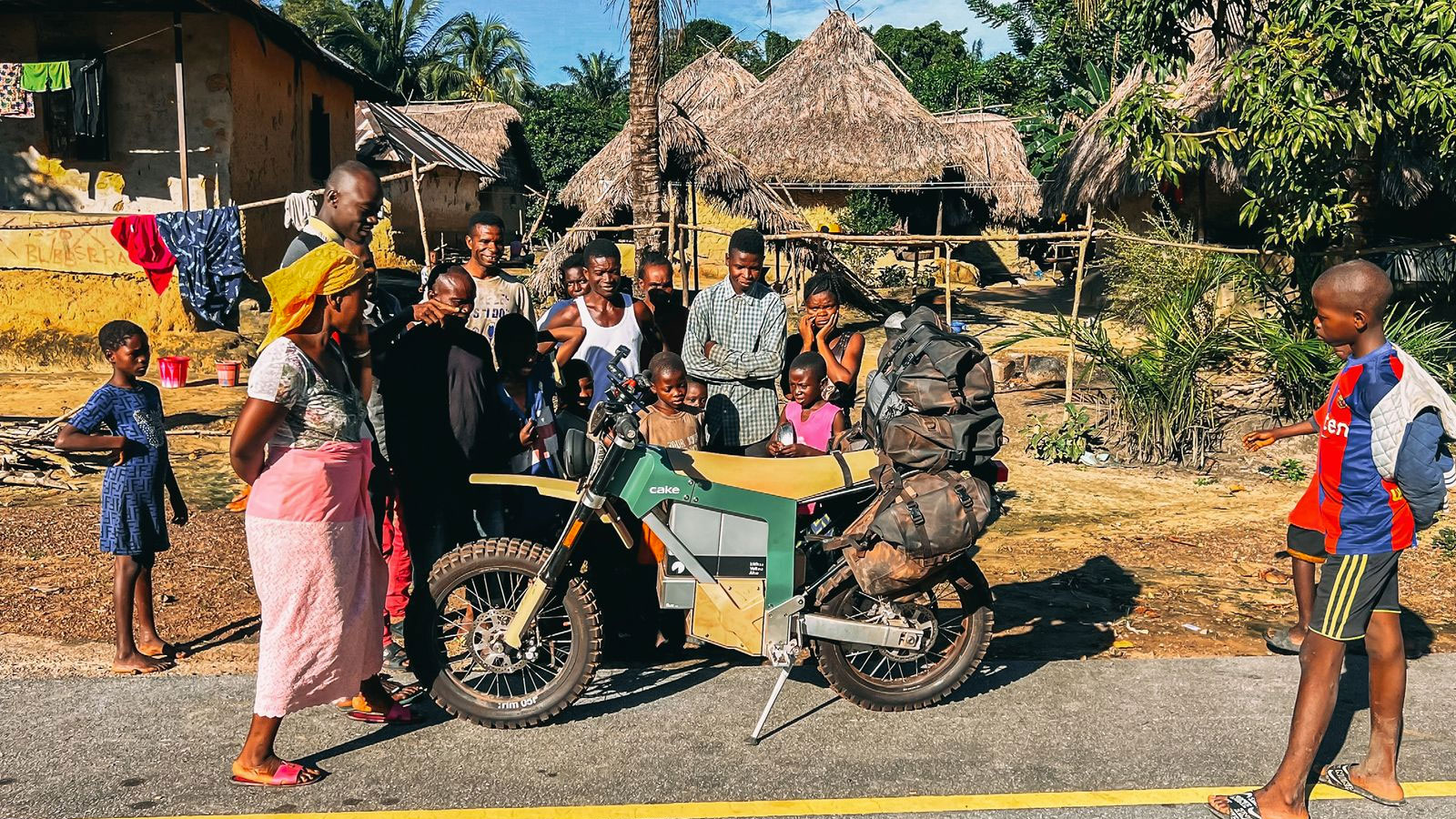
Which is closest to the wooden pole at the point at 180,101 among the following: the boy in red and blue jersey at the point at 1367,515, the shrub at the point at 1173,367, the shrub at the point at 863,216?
the shrub at the point at 1173,367

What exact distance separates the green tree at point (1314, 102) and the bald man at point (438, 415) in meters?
6.36

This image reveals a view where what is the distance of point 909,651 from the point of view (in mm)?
4719

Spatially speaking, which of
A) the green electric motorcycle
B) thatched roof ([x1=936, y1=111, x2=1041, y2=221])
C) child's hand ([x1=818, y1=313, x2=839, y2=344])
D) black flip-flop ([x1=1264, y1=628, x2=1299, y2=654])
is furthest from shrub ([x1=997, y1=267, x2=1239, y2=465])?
thatched roof ([x1=936, y1=111, x2=1041, y2=221])

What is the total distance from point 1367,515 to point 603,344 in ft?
Result: 12.8

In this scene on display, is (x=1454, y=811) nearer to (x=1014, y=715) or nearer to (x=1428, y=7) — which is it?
(x=1014, y=715)

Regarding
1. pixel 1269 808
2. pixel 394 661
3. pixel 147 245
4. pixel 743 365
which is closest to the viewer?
pixel 1269 808

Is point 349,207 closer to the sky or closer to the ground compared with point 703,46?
closer to the ground

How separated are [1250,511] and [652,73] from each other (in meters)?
6.89

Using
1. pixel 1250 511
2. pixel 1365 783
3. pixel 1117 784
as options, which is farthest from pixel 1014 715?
pixel 1250 511

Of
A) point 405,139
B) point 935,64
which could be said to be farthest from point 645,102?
point 935,64

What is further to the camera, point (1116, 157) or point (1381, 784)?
point (1116, 157)

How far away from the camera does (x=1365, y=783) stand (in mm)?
3988

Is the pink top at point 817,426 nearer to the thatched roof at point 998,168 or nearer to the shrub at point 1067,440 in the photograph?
the shrub at point 1067,440

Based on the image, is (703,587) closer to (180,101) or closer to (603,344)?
(603,344)
